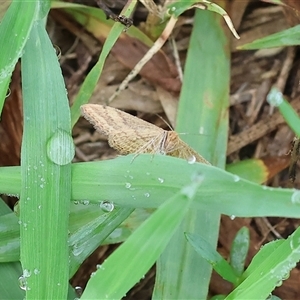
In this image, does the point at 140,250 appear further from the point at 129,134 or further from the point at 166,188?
the point at 129,134

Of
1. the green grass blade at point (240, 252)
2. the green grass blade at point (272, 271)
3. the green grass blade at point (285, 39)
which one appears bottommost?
the green grass blade at point (240, 252)

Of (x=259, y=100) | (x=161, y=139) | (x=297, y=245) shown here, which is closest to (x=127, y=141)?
(x=161, y=139)

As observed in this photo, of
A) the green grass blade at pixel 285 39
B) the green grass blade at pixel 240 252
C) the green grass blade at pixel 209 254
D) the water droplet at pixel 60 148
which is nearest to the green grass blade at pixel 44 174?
the water droplet at pixel 60 148

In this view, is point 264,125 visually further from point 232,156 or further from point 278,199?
point 278,199

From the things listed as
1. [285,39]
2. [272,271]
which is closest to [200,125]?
[285,39]

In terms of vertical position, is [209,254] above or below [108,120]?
below

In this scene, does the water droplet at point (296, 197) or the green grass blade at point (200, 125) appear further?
the green grass blade at point (200, 125)

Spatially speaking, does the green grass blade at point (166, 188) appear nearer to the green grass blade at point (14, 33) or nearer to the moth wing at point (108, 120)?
the moth wing at point (108, 120)
